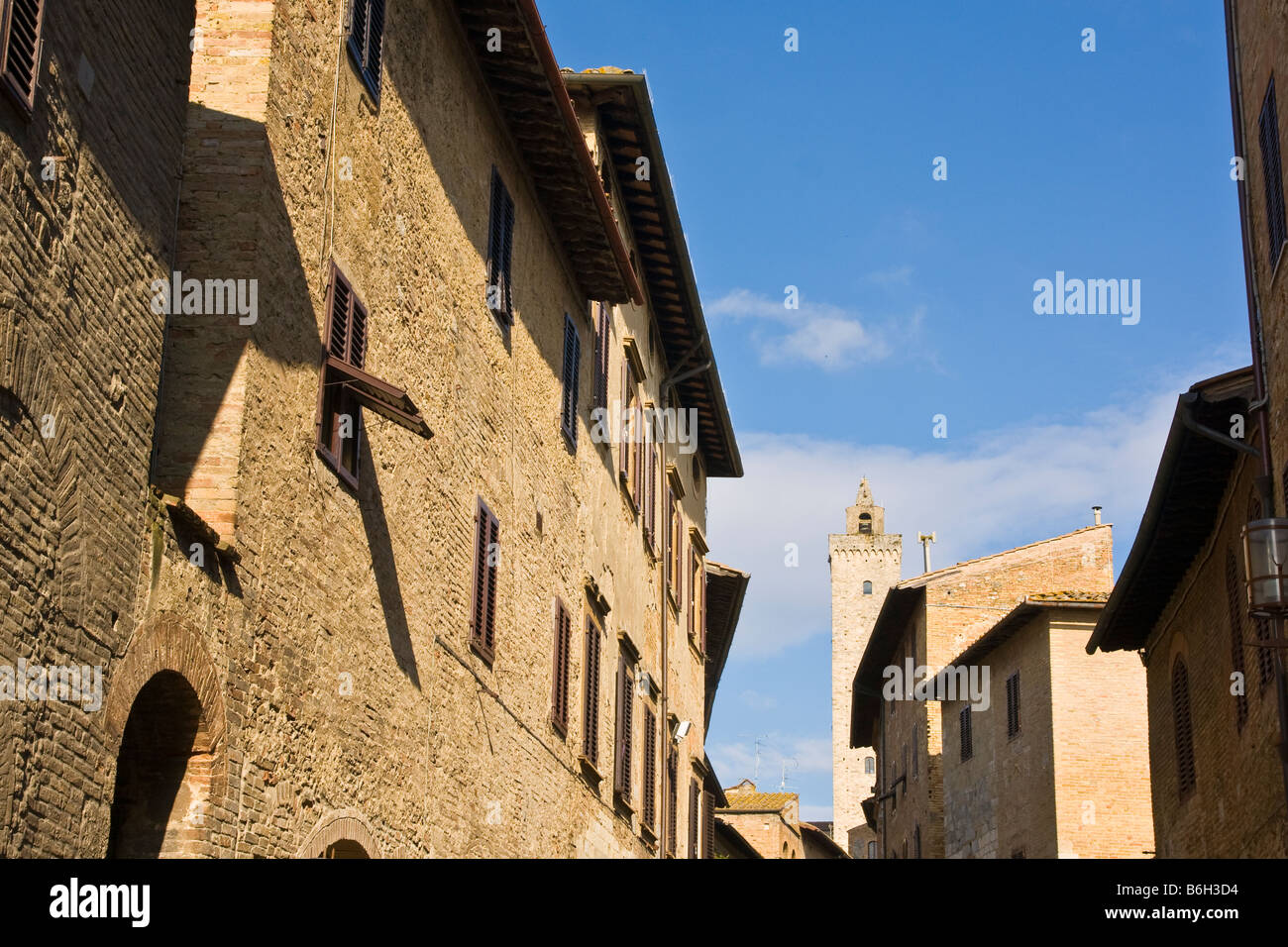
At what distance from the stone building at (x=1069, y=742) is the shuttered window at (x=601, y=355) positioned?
11.1 m

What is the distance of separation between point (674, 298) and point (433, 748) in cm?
1091

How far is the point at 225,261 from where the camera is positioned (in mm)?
8461

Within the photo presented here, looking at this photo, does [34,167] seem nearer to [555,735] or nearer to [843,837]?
[555,735]

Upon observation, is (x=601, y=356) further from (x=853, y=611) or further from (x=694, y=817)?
(x=853, y=611)

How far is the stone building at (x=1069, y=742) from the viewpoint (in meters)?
26.0

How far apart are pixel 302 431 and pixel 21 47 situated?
10.2 feet

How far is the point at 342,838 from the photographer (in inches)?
382

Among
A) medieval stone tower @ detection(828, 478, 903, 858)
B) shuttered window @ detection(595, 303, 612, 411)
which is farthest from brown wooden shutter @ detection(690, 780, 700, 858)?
medieval stone tower @ detection(828, 478, 903, 858)

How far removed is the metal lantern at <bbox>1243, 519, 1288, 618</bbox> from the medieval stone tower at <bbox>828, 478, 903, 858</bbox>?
67.0m

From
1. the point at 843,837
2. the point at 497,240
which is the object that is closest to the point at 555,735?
the point at 497,240

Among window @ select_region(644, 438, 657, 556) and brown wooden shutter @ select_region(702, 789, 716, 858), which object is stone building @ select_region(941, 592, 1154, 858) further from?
window @ select_region(644, 438, 657, 556)

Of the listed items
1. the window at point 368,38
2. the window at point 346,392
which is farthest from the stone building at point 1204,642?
the window at point 368,38

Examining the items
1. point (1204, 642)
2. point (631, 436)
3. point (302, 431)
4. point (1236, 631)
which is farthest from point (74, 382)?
point (1204, 642)

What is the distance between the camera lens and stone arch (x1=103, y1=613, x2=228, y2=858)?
25.5 ft
